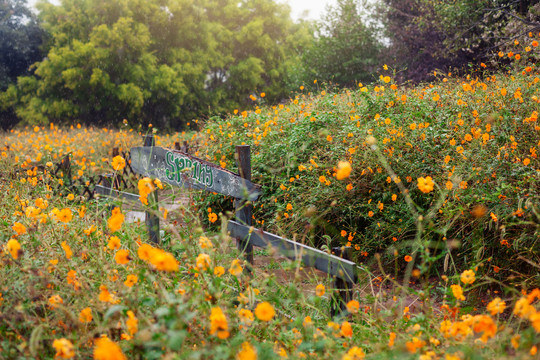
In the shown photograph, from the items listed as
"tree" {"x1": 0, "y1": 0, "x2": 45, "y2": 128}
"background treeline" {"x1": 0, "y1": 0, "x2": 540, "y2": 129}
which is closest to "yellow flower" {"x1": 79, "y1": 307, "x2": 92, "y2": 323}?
"background treeline" {"x1": 0, "y1": 0, "x2": 540, "y2": 129}

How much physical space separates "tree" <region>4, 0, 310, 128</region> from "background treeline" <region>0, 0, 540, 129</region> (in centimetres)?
5

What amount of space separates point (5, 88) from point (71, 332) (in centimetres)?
2226

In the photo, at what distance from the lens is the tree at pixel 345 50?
15.8m

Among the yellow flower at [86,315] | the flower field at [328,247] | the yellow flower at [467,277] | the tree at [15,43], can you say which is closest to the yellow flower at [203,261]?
the flower field at [328,247]

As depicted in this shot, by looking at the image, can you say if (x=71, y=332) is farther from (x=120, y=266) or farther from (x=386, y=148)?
(x=386, y=148)

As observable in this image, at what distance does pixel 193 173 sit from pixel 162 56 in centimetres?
1858

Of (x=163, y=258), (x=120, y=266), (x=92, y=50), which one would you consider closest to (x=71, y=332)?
(x=120, y=266)

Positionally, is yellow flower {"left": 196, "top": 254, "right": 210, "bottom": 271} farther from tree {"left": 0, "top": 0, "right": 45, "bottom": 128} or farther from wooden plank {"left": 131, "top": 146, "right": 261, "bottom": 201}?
tree {"left": 0, "top": 0, "right": 45, "bottom": 128}

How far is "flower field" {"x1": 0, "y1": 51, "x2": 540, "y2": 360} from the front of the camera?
1.49 m

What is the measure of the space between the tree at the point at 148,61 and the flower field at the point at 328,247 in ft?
45.7

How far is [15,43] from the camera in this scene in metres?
19.5

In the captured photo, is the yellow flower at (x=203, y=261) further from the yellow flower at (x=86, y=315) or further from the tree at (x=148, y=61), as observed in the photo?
the tree at (x=148, y=61)

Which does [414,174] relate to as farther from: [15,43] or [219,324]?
[15,43]

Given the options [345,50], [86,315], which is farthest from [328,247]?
[345,50]
